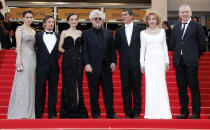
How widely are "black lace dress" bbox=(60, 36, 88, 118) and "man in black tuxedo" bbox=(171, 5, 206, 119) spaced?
1.48m

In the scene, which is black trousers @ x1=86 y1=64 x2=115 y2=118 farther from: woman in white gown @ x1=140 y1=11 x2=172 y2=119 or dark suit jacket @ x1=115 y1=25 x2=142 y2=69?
woman in white gown @ x1=140 y1=11 x2=172 y2=119

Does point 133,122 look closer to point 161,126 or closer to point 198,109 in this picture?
point 161,126

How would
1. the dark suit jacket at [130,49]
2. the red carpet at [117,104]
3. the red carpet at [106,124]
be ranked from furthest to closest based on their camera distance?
the dark suit jacket at [130,49]
the red carpet at [117,104]
the red carpet at [106,124]

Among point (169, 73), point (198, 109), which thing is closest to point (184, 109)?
point (198, 109)

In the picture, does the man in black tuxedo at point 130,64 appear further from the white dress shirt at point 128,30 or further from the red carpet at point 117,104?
the red carpet at point 117,104

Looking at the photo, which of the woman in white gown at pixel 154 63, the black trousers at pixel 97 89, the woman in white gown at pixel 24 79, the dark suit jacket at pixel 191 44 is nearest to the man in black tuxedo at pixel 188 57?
the dark suit jacket at pixel 191 44

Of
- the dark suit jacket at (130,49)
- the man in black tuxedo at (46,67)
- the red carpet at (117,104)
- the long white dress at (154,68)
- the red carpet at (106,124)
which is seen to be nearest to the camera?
the red carpet at (106,124)

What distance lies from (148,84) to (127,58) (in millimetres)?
500

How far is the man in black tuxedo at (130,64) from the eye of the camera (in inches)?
224

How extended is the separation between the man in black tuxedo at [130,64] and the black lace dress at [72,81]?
639 mm

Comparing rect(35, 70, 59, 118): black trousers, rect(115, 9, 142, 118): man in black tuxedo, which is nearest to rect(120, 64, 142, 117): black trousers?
rect(115, 9, 142, 118): man in black tuxedo

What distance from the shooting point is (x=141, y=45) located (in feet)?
18.7

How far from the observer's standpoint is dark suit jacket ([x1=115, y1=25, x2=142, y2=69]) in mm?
5715

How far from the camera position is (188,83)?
5730 mm
